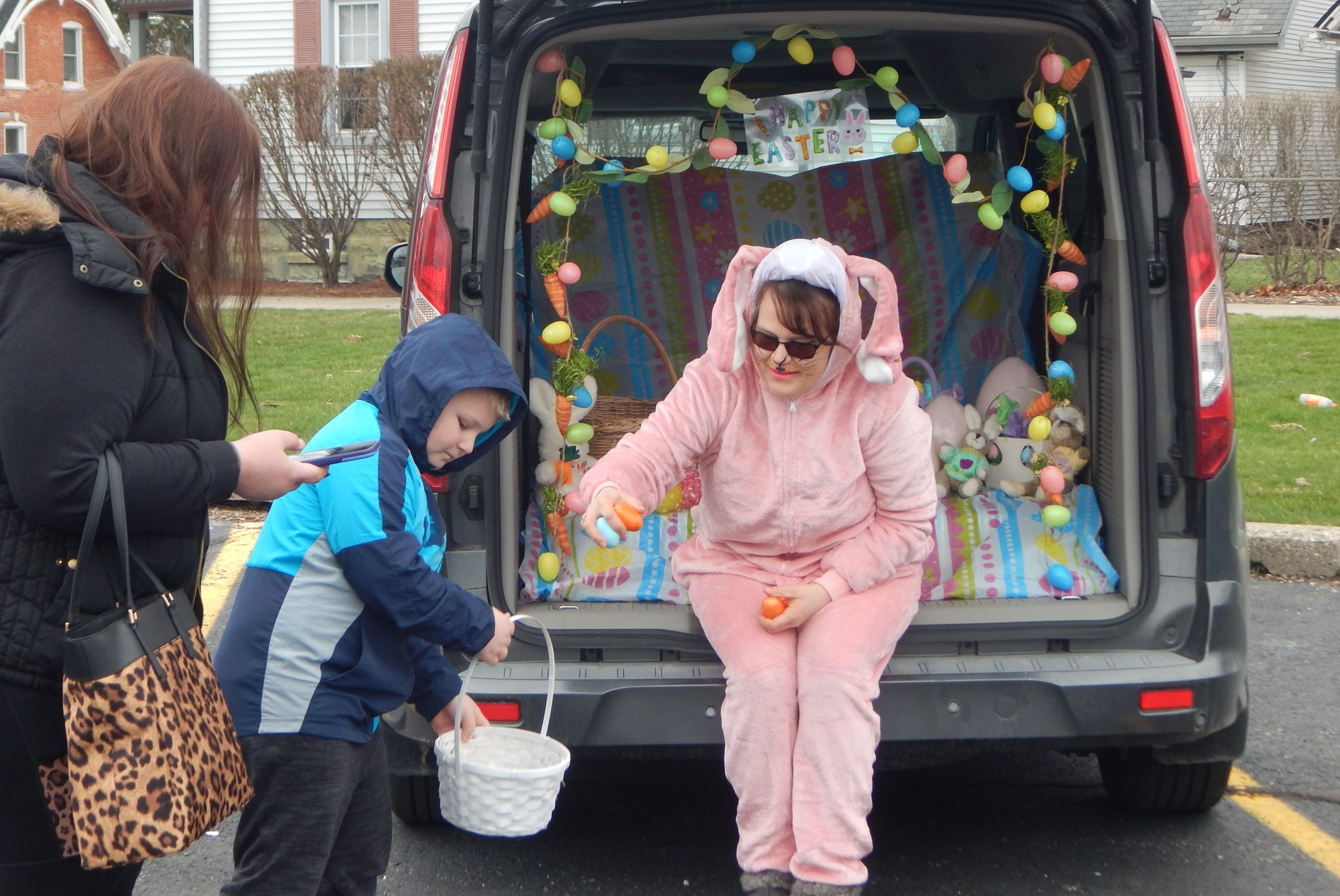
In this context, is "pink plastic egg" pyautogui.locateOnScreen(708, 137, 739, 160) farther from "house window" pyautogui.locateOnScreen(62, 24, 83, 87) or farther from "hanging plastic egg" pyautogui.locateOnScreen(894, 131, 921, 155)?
"house window" pyautogui.locateOnScreen(62, 24, 83, 87)

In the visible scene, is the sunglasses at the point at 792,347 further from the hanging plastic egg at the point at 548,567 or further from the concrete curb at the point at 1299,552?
the concrete curb at the point at 1299,552

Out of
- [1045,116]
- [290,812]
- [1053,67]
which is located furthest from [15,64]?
[290,812]

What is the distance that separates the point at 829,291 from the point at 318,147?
15.8 m

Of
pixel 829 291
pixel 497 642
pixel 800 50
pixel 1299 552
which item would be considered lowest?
pixel 1299 552

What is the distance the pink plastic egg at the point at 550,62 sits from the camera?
3.39m

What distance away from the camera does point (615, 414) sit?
4359 millimetres

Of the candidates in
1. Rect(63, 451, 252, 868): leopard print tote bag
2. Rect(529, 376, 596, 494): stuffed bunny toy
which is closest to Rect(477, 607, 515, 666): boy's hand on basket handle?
Rect(63, 451, 252, 868): leopard print tote bag

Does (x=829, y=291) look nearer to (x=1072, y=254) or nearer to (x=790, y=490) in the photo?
(x=790, y=490)

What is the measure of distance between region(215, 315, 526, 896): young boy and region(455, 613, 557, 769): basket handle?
20cm

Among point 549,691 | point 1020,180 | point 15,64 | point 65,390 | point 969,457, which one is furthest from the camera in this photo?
point 15,64

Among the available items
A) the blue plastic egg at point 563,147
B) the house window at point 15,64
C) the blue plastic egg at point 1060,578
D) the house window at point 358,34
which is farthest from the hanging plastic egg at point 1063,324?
the house window at point 15,64

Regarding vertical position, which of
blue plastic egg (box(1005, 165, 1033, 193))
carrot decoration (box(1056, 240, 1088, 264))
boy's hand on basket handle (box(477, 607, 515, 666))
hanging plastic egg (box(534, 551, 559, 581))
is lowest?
hanging plastic egg (box(534, 551, 559, 581))

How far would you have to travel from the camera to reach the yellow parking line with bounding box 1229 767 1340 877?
10.5ft

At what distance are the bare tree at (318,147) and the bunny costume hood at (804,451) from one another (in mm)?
14799
